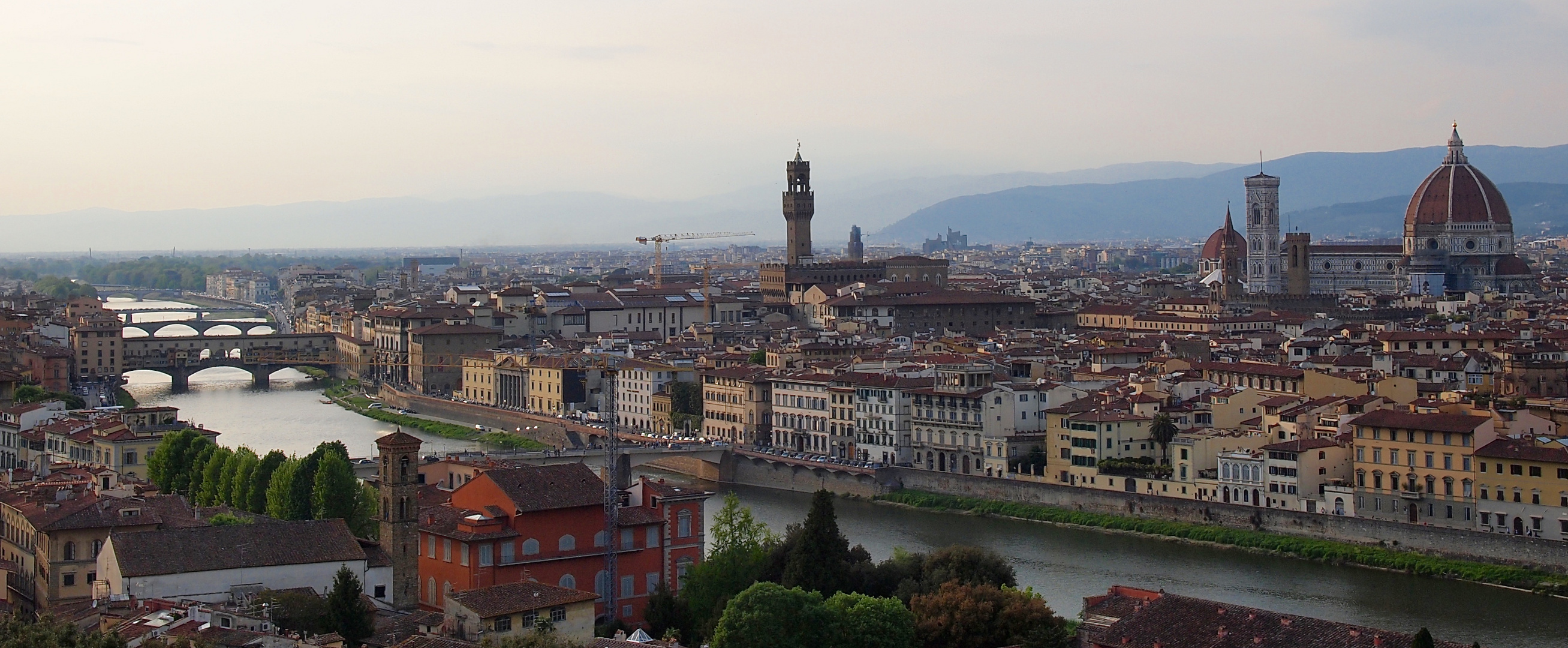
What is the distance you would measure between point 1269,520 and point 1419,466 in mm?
1627

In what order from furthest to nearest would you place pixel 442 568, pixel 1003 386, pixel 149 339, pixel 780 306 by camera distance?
pixel 780 306 < pixel 149 339 < pixel 1003 386 < pixel 442 568

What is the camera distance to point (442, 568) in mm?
15836

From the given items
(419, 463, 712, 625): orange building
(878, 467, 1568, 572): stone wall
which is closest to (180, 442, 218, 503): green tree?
(419, 463, 712, 625): orange building

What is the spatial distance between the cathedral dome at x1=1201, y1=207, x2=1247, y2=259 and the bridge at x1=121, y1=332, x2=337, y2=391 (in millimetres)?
26442

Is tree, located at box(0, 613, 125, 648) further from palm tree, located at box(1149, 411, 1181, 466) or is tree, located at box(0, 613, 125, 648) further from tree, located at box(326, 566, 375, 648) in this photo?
palm tree, located at box(1149, 411, 1181, 466)

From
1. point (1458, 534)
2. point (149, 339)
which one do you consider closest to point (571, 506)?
point (1458, 534)

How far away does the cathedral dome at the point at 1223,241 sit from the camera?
6475 centimetres

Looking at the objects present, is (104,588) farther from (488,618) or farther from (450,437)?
(450,437)

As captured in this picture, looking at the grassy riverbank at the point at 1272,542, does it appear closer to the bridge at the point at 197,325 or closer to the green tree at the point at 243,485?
the green tree at the point at 243,485

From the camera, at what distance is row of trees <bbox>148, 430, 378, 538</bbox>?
61.4 feet

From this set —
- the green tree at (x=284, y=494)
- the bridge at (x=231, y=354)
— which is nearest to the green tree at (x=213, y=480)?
the green tree at (x=284, y=494)

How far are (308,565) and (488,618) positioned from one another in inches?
88.7

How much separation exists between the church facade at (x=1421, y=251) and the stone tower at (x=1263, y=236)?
2 centimetres

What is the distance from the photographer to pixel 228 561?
14.6 m
